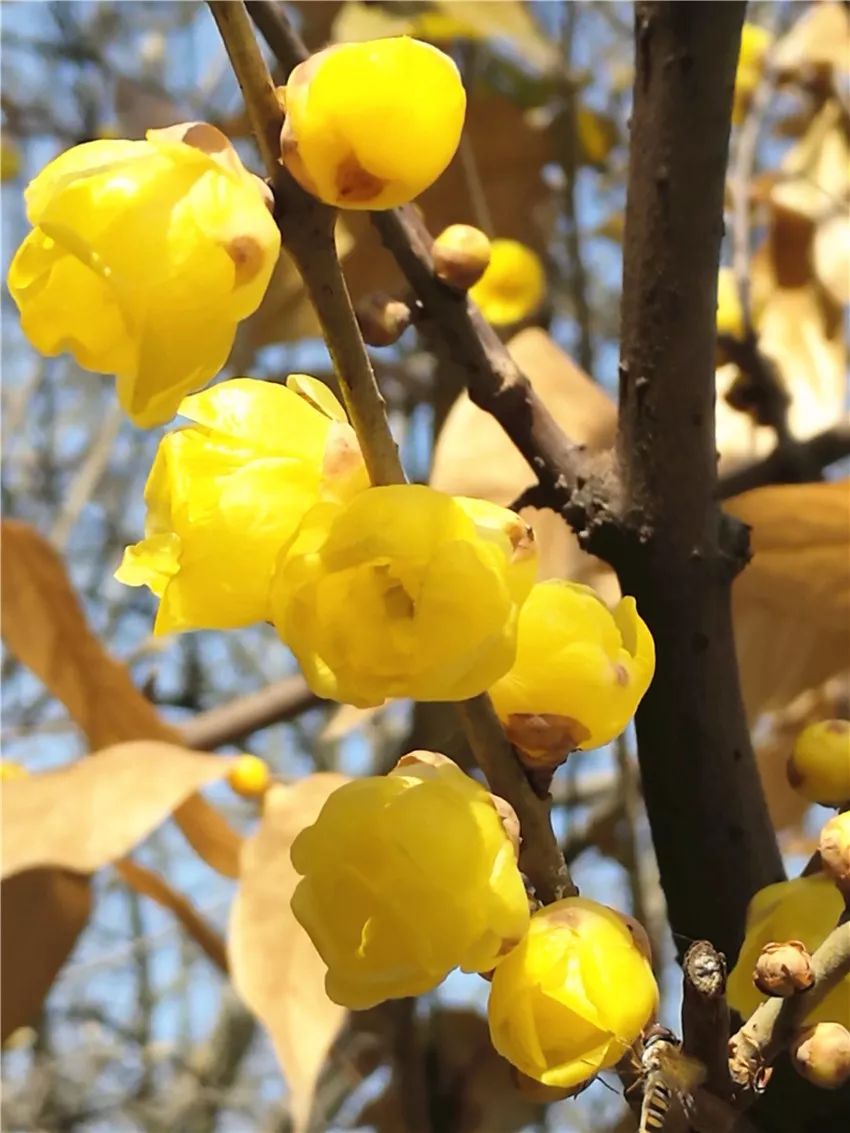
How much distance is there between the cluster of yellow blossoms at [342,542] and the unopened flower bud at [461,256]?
0.42 ft

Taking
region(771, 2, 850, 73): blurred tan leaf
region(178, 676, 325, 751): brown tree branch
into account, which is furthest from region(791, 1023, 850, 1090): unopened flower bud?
region(771, 2, 850, 73): blurred tan leaf

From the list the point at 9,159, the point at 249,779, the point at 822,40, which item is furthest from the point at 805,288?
the point at 9,159

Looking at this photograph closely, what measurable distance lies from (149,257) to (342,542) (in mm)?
52

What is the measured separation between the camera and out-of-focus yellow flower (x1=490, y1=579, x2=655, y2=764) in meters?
0.24

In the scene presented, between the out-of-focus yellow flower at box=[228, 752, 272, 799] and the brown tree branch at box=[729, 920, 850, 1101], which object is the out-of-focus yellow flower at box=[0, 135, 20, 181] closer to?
the out-of-focus yellow flower at box=[228, 752, 272, 799]

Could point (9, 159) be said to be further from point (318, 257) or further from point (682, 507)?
point (318, 257)

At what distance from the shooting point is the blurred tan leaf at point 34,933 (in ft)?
1.87

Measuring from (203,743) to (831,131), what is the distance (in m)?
0.62

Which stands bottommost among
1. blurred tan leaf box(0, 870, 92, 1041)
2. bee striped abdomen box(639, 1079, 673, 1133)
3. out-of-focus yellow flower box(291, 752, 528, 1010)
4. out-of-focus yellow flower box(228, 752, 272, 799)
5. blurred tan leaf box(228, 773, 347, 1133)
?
blurred tan leaf box(0, 870, 92, 1041)

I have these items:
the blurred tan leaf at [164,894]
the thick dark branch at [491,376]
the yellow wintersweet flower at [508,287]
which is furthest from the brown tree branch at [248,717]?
the thick dark branch at [491,376]

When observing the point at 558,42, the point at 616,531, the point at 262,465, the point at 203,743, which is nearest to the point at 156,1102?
the point at 203,743

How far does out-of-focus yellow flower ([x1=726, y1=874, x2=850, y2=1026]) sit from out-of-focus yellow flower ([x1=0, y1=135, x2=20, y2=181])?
149 centimetres

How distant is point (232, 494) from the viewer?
21cm

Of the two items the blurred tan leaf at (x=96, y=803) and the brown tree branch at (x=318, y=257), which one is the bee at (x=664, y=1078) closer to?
the brown tree branch at (x=318, y=257)
